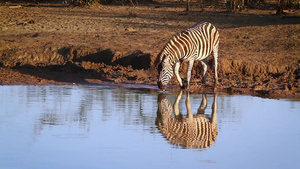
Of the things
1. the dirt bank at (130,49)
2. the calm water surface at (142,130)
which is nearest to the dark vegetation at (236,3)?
the dirt bank at (130,49)

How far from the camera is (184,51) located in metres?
11.9

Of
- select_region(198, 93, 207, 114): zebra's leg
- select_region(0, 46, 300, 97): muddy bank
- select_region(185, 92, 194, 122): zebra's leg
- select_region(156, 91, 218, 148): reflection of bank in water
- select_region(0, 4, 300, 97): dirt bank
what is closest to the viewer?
select_region(156, 91, 218, 148): reflection of bank in water

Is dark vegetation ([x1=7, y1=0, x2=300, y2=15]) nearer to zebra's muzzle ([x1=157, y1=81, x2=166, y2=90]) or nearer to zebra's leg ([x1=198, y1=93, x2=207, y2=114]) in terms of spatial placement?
zebra's muzzle ([x1=157, y1=81, x2=166, y2=90])

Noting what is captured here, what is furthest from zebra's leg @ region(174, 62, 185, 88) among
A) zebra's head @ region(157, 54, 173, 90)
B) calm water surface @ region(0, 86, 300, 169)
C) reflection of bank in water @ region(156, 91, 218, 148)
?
reflection of bank in water @ region(156, 91, 218, 148)

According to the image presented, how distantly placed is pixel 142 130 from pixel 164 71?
3737 mm

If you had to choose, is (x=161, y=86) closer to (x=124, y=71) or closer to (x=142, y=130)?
(x=124, y=71)

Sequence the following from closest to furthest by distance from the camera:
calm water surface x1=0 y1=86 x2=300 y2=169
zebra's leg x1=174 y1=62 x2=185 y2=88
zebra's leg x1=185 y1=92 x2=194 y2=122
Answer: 1. calm water surface x1=0 y1=86 x2=300 y2=169
2. zebra's leg x1=185 y1=92 x2=194 y2=122
3. zebra's leg x1=174 y1=62 x2=185 y2=88

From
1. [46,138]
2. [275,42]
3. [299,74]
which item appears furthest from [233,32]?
[46,138]

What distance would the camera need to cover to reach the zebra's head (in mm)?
11742

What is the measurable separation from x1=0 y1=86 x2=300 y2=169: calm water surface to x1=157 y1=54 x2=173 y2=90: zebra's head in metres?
0.25

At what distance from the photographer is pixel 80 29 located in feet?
60.7

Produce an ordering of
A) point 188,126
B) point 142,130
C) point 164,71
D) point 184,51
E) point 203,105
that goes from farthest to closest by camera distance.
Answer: point 184,51
point 164,71
point 203,105
point 188,126
point 142,130

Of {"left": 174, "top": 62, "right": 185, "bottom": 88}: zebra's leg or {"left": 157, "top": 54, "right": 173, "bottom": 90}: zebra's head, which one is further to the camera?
{"left": 174, "top": 62, "right": 185, "bottom": 88}: zebra's leg

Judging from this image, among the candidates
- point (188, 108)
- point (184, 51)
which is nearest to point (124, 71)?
point (184, 51)
